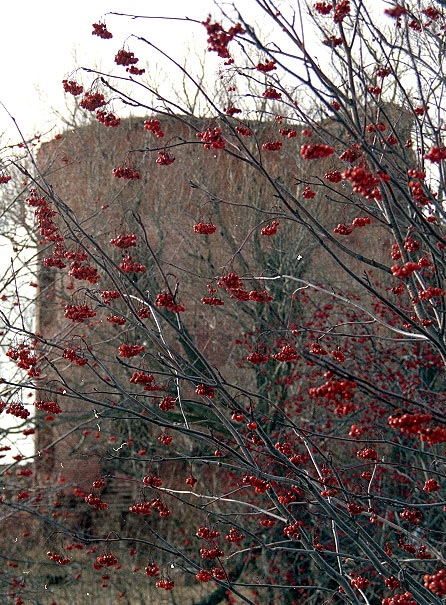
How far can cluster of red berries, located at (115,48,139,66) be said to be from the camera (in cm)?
412

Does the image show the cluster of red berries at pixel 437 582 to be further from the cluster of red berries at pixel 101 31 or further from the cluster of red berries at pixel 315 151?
the cluster of red berries at pixel 101 31

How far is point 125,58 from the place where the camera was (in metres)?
4.13

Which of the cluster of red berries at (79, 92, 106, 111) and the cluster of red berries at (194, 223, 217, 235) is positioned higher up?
the cluster of red berries at (79, 92, 106, 111)

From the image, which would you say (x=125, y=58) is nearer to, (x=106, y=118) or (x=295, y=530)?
(x=106, y=118)

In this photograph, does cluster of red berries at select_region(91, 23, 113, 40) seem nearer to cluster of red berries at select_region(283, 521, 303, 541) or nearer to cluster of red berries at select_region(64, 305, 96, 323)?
cluster of red berries at select_region(64, 305, 96, 323)

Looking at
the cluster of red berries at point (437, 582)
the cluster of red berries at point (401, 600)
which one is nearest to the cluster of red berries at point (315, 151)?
the cluster of red berries at point (437, 582)

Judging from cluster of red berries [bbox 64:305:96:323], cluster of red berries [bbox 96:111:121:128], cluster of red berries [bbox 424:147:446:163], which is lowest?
cluster of red berries [bbox 64:305:96:323]

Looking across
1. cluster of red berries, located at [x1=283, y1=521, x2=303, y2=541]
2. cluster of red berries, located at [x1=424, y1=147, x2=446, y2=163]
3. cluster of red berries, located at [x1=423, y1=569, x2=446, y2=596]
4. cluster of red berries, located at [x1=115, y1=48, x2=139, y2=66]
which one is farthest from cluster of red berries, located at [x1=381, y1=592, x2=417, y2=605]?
cluster of red berries, located at [x1=115, y1=48, x2=139, y2=66]

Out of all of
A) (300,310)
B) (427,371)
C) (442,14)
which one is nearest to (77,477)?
(300,310)

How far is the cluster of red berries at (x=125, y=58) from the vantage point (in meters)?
4.12

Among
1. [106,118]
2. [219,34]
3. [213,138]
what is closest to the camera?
[219,34]

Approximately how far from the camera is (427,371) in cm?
1102

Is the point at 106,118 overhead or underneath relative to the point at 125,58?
underneath

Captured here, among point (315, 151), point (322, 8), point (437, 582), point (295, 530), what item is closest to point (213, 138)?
point (315, 151)
